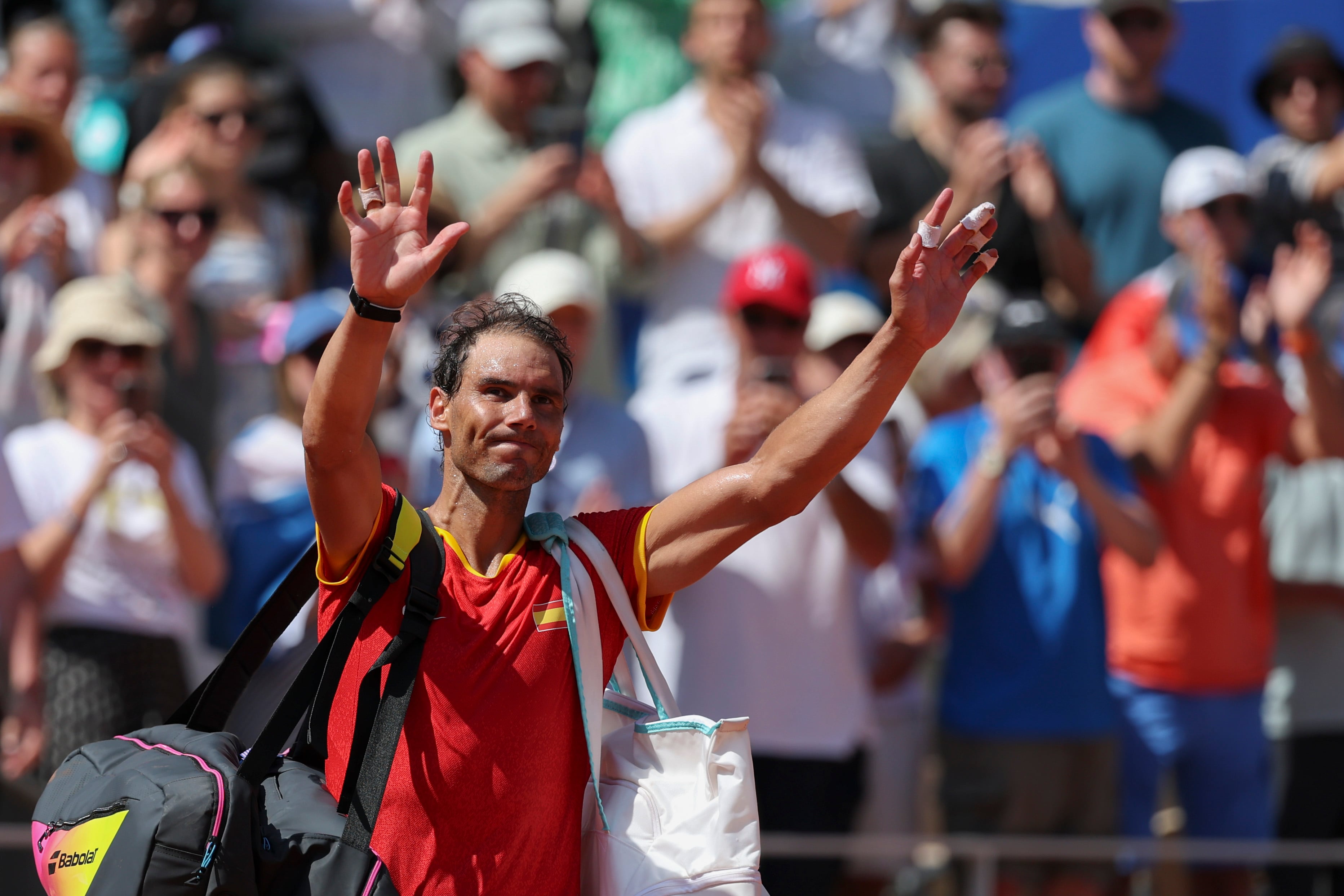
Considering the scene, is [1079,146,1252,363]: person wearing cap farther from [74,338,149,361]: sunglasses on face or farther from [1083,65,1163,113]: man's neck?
[74,338,149,361]: sunglasses on face

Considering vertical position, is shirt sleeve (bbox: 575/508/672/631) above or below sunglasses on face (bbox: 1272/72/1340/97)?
below

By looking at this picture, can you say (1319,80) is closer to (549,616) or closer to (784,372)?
(784,372)

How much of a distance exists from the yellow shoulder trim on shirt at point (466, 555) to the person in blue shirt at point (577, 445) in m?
2.06

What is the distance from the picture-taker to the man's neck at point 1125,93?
26.3 feet

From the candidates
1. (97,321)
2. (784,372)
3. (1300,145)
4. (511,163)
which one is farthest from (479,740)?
(1300,145)

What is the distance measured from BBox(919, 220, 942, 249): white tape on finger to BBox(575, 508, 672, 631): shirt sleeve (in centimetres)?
77

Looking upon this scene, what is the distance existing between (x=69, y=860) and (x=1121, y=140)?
6.18 meters

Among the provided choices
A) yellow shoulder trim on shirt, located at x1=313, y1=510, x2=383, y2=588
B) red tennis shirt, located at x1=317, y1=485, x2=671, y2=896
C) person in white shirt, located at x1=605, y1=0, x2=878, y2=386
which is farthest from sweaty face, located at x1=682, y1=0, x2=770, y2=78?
yellow shoulder trim on shirt, located at x1=313, y1=510, x2=383, y2=588

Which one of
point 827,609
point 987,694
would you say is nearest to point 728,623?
point 827,609

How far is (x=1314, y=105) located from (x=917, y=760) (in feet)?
12.1

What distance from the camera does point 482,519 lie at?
3428 mm

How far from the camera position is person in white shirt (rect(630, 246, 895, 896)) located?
5.67 metres

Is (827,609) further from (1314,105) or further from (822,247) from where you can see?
(1314,105)

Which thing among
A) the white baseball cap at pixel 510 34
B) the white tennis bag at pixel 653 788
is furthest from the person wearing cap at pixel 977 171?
the white tennis bag at pixel 653 788
